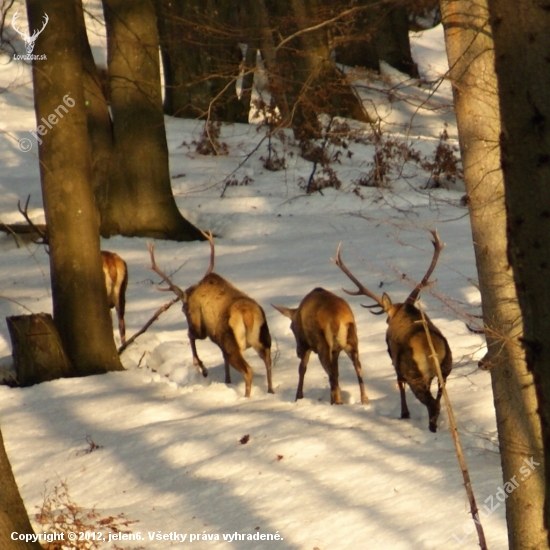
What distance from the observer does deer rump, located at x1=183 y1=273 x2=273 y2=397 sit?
9.13m

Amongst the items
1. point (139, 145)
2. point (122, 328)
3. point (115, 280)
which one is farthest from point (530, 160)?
point (139, 145)

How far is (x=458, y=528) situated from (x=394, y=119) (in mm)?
21147

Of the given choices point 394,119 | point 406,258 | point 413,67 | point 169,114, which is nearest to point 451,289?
point 406,258

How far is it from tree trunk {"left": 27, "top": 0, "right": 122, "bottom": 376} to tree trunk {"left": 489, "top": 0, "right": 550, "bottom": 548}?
718cm

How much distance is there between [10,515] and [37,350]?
16.4 feet

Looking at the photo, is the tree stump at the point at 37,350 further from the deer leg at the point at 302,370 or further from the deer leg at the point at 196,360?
the deer leg at the point at 302,370

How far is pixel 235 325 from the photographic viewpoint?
9156mm

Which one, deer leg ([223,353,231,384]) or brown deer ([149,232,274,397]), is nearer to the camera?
brown deer ([149,232,274,397])

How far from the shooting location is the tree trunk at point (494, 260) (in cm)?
508

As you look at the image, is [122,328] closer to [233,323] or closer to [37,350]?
[37,350]

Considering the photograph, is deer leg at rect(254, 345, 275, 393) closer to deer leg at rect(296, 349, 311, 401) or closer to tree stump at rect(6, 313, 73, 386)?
deer leg at rect(296, 349, 311, 401)

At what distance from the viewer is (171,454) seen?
307 inches

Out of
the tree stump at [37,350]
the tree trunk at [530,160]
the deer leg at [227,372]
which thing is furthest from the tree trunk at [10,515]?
the tree stump at [37,350]

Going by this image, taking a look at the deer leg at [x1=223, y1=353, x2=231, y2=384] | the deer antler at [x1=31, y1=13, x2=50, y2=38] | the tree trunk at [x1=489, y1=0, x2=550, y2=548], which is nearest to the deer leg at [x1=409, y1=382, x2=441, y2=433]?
the deer leg at [x1=223, y1=353, x2=231, y2=384]
